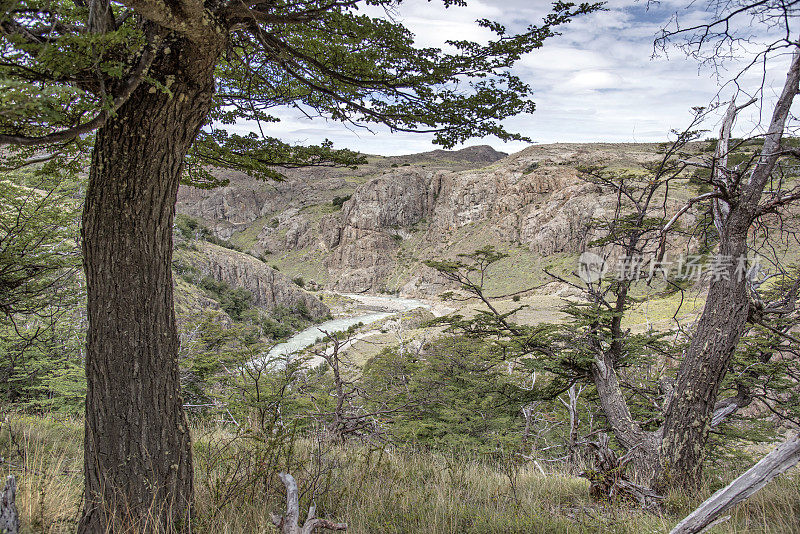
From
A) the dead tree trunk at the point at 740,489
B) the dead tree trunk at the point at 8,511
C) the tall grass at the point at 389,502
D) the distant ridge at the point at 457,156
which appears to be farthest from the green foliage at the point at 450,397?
the distant ridge at the point at 457,156

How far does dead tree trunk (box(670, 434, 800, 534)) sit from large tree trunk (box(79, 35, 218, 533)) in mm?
2728

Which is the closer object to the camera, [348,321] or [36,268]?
[36,268]

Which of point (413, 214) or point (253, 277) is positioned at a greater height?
point (413, 214)

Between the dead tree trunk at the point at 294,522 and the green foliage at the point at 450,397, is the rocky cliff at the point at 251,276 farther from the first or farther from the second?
the dead tree trunk at the point at 294,522

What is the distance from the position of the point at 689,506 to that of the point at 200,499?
3.74 meters

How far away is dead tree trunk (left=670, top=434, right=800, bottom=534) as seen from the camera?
6.86ft

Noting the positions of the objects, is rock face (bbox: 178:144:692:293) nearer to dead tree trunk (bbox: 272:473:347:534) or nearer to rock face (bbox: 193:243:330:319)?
rock face (bbox: 193:243:330:319)

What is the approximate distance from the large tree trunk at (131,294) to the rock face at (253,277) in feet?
96.3

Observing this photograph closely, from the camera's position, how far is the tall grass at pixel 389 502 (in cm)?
238

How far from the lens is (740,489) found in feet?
6.92

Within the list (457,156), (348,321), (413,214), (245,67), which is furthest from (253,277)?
(457,156)

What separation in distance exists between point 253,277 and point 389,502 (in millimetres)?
33441

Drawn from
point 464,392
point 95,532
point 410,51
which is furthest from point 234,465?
point 464,392

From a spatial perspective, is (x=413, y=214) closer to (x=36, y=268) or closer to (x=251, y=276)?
(x=251, y=276)
